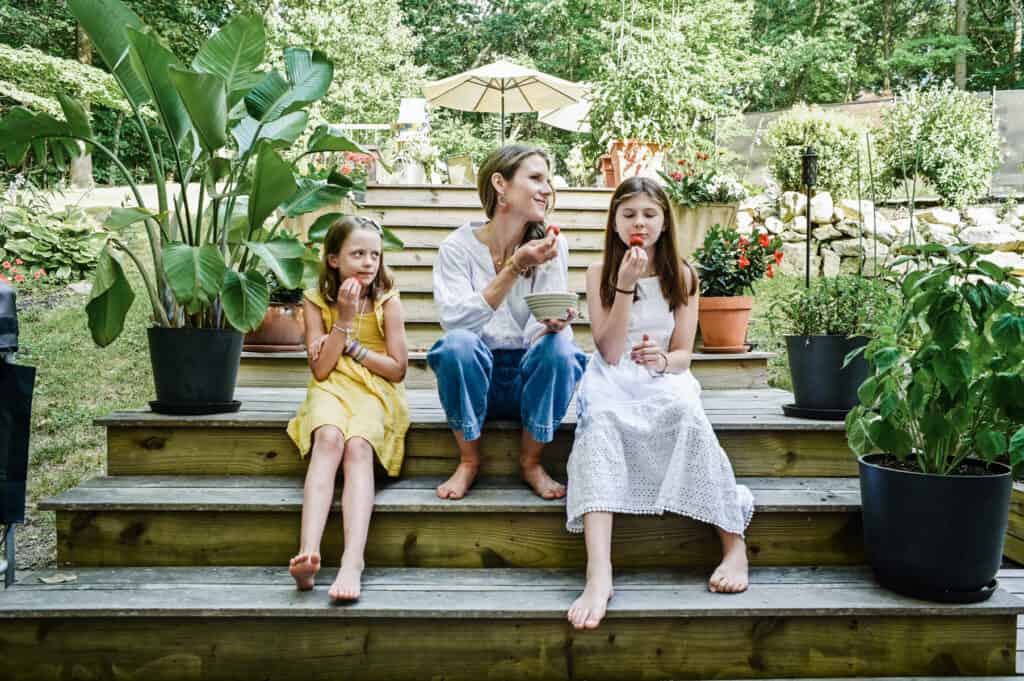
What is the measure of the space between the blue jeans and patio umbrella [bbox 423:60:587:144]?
20.7 feet

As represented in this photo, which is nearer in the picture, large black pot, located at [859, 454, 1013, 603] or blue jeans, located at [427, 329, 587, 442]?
large black pot, located at [859, 454, 1013, 603]

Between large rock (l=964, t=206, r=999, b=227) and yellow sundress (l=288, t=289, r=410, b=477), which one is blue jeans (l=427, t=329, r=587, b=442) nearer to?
yellow sundress (l=288, t=289, r=410, b=477)

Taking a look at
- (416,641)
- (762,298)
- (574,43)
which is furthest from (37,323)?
(574,43)

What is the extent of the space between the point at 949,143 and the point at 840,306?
20.3 feet

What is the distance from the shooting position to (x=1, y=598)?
1.86m

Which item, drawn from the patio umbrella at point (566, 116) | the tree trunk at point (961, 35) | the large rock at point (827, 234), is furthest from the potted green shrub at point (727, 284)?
the tree trunk at point (961, 35)

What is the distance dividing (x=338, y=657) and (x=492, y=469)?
2.46 ft

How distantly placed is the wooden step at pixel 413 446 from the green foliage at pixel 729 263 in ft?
3.46

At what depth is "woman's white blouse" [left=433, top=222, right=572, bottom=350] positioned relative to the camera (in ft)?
7.54

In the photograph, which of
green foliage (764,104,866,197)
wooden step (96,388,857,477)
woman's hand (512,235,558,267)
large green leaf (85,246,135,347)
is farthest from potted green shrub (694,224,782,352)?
green foliage (764,104,866,197)

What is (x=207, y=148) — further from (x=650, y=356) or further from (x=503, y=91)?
(x=503, y=91)

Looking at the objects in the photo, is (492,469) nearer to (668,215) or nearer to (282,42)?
(668,215)

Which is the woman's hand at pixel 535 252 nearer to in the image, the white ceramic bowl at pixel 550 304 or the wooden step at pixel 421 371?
the white ceramic bowl at pixel 550 304

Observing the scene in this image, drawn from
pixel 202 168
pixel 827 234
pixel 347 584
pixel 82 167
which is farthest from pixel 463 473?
pixel 82 167
